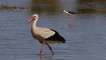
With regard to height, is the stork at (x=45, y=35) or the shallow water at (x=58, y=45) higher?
the stork at (x=45, y=35)

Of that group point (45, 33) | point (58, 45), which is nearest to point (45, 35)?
point (45, 33)

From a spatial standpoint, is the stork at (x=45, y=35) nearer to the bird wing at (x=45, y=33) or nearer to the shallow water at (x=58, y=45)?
the bird wing at (x=45, y=33)

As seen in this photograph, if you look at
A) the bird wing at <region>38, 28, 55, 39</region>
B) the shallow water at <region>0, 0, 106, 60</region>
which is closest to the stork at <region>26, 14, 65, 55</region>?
the bird wing at <region>38, 28, 55, 39</region>

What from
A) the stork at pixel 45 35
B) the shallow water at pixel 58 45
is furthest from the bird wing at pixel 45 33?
the shallow water at pixel 58 45

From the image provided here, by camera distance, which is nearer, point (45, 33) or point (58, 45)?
point (45, 33)

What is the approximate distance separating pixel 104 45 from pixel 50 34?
7.37ft

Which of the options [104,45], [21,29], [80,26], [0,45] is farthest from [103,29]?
[0,45]

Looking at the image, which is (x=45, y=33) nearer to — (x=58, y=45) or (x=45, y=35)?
(x=45, y=35)

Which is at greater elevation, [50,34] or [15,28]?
[50,34]

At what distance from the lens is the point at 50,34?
1148 cm

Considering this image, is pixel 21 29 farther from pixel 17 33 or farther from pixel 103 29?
pixel 103 29

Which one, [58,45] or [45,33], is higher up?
[45,33]

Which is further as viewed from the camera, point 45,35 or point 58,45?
point 58,45

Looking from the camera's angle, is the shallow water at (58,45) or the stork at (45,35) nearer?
the shallow water at (58,45)
